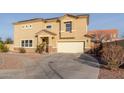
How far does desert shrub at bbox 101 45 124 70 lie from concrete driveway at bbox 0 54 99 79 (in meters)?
0.62

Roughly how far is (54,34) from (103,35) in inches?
99.5

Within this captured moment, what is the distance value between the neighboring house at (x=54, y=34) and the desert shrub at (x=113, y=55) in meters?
1.05

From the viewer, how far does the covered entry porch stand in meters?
10.7

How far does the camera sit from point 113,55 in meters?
10.5

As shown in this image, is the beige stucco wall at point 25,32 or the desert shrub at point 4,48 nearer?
the beige stucco wall at point 25,32

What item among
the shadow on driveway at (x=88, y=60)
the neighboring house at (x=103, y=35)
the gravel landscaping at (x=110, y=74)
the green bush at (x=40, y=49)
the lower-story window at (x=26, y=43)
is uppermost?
the neighboring house at (x=103, y=35)

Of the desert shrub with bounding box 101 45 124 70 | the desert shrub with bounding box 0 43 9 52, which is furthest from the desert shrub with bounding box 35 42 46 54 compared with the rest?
the desert shrub with bounding box 101 45 124 70

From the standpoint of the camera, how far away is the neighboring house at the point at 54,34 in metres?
10.5

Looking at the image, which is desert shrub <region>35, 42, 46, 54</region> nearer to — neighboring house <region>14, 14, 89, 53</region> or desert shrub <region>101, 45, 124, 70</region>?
neighboring house <region>14, 14, 89, 53</region>

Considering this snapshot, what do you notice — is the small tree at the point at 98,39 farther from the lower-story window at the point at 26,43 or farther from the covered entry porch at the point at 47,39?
the lower-story window at the point at 26,43

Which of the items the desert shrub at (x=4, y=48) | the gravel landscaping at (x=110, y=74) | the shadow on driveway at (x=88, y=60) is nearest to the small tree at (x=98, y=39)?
the shadow on driveway at (x=88, y=60)

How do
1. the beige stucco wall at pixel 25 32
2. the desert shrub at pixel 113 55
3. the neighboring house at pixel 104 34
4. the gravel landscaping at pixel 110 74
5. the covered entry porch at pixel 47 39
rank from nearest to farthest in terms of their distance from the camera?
the gravel landscaping at pixel 110 74 → the neighboring house at pixel 104 34 → the desert shrub at pixel 113 55 → the beige stucco wall at pixel 25 32 → the covered entry porch at pixel 47 39
